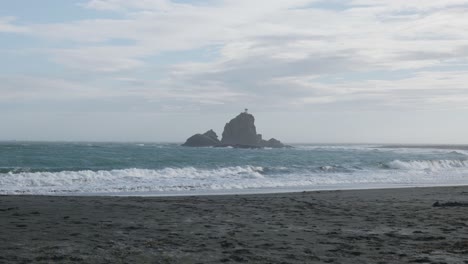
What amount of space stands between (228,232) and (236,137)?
329ft

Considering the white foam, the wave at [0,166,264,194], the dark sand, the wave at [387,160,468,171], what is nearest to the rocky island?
the wave at [387,160,468,171]

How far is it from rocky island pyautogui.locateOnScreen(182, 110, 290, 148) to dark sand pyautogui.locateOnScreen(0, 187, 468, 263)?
91.8 meters

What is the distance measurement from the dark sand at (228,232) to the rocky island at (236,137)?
91794mm

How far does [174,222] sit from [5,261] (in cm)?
409

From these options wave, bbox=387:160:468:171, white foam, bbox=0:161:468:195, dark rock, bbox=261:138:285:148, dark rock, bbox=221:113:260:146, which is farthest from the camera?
dark rock, bbox=261:138:285:148

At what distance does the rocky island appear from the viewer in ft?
352

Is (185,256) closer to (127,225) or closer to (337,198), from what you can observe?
(127,225)

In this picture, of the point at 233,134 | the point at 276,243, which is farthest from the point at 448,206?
the point at 233,134

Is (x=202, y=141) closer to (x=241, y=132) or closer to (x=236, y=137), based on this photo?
(x=236, y=137)

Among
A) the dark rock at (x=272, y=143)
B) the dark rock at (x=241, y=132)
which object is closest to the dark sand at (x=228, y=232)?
the dark rock at (x=241, y=132)

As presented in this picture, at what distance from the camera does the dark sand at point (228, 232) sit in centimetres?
704

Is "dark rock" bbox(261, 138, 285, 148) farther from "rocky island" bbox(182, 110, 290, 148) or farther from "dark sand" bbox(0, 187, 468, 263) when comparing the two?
"dark sand" bbox(0, 187, 468, 263)

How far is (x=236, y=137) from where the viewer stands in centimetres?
10938

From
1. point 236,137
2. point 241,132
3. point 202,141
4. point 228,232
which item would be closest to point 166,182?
point 228,232
